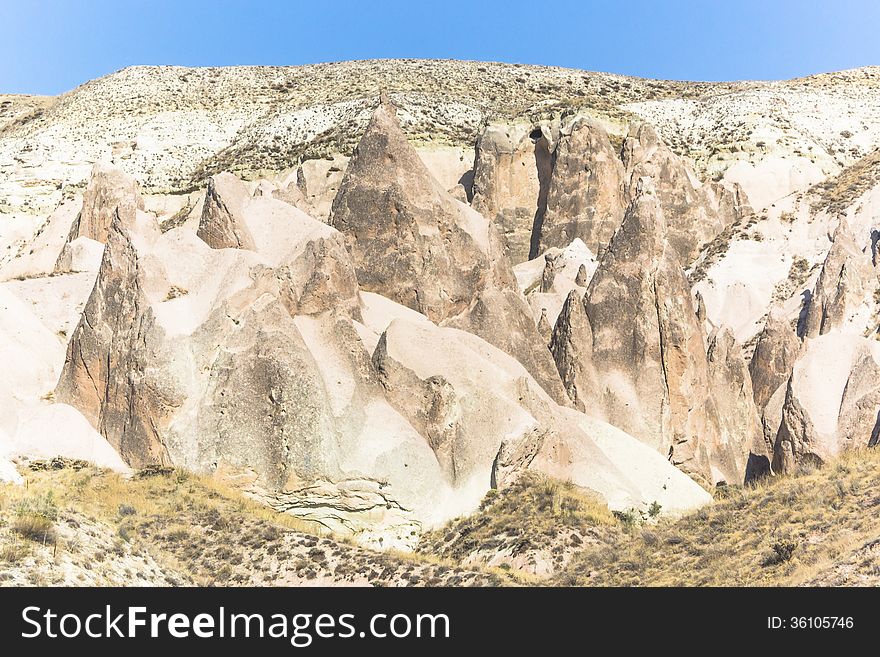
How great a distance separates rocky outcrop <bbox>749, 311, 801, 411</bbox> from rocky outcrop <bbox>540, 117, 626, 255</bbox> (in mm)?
14602

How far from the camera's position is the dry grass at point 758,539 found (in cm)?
2060

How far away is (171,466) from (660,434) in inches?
708

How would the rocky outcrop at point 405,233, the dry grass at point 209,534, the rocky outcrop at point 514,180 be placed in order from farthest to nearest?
the rocky outcrop at point 514,180
the rocky outcrop at point 405,233
the dry grass at point 209,534

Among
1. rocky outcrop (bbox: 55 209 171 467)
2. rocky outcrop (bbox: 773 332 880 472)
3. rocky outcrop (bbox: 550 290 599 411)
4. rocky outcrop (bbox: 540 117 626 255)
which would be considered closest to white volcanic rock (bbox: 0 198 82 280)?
rocky outcrop (bbox: 55 209 171 467)

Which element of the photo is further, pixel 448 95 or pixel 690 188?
pixel 448 95

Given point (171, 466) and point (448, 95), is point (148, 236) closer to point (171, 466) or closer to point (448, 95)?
point (171, 466)

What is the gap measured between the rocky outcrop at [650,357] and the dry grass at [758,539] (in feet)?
43.5

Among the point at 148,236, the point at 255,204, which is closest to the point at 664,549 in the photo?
the point at 255,204

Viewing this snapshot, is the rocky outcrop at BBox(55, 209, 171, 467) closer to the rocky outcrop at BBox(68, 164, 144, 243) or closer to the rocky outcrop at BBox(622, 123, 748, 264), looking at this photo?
the rocky outcrop at BBox(68, 164, 144, 243)

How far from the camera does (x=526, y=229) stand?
65.6 m

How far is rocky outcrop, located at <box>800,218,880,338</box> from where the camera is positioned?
4866 centimetres

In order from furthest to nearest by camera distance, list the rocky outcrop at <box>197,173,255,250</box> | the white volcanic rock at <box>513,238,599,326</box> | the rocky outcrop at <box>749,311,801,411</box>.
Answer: the white volcanic rock at <box>513,238,599,326</box> → the rocky outcrop at <box>749,311,801,411</box> → the rocky outcrop at <box>197,173,255,250</box>

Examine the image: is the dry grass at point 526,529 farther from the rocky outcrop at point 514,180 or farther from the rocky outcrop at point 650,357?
the rocky outcrop at point 514,180

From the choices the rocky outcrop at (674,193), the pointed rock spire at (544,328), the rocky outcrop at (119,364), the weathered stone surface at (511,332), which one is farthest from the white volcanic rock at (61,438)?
the rocky outcrop at (674,193)
